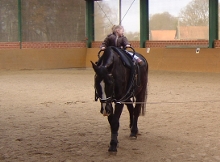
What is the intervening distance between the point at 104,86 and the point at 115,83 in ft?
1.04

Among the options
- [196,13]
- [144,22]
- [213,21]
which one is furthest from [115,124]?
[144,22]

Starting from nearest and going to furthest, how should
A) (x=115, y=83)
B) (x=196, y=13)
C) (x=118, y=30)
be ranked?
(x=115, y=83) → (x=118, y=30) → (x=196, y=13)

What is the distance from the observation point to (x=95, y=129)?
7.12 metres

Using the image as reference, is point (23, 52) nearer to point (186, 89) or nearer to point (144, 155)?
point (186, 89)

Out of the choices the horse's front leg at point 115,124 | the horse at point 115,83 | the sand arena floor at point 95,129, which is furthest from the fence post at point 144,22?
the horse's front leg at point 115,124

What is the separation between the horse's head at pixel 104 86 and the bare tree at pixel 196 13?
14.7 meters

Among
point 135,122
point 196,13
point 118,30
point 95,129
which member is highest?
point 196,13

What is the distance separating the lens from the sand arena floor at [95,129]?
552 centimetres

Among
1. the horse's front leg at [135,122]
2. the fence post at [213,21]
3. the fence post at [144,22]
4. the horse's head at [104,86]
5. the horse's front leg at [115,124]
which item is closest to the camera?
the horse's head at [104,86]

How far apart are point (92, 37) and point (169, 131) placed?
57.4 ft

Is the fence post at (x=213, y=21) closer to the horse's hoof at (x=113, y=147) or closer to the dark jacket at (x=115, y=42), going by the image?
the dark jacket at (x=115, y=42)

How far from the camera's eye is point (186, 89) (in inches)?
498

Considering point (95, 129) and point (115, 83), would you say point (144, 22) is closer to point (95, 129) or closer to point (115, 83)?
point (95, 129)

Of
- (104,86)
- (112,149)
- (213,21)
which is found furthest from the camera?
(213,21)
